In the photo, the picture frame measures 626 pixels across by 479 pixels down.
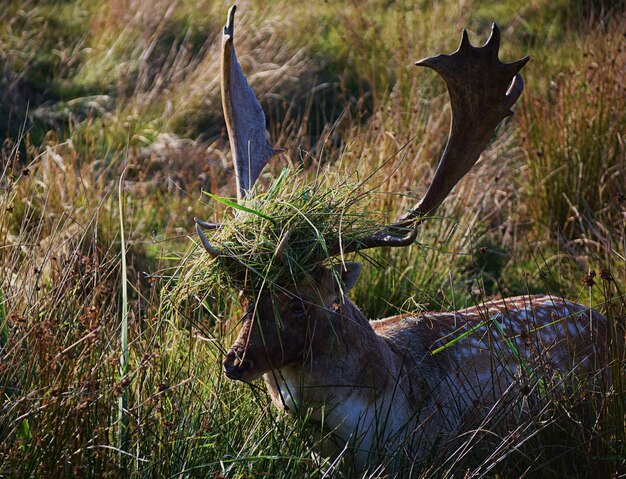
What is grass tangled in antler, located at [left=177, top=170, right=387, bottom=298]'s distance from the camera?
11.9 ft

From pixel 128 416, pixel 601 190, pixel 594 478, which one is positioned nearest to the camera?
pixel 128 416

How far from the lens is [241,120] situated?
182 inches

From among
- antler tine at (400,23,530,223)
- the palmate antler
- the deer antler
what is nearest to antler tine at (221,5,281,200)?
the deer antler

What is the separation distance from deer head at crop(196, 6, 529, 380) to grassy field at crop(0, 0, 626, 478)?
159 millimetres

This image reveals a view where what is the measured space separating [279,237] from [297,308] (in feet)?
0.95

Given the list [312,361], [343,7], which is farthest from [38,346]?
[343,7]

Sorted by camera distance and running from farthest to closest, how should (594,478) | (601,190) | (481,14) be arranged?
(481,14), (601,190), (594,478)

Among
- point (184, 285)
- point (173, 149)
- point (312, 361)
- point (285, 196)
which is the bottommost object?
point (173, 149)

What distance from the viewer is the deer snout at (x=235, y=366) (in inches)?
137

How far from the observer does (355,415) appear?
3816mm

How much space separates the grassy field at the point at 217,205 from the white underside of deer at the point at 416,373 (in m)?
0.13

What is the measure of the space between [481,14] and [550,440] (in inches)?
298

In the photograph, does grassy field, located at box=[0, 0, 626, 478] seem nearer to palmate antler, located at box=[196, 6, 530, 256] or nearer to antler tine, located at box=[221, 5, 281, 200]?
palmate antler, located at box=[196, 6, 530, 256]

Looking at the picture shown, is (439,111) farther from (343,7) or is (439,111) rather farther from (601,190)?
(343,7)
